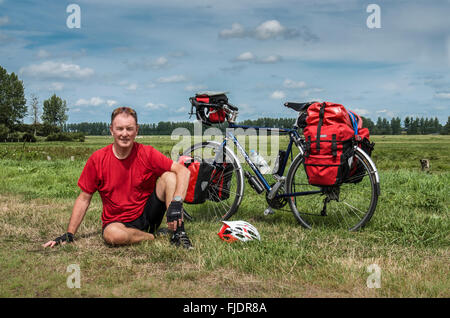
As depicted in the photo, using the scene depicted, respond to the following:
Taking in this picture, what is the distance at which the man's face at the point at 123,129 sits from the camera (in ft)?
15.4

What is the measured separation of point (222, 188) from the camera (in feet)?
21.4

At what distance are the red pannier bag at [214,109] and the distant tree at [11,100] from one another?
86676mm

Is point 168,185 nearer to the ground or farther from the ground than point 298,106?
nearer to the ground

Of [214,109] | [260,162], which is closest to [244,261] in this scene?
[260,162]

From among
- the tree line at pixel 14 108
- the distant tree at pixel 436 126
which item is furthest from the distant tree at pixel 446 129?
the tree line at pixel 14 108

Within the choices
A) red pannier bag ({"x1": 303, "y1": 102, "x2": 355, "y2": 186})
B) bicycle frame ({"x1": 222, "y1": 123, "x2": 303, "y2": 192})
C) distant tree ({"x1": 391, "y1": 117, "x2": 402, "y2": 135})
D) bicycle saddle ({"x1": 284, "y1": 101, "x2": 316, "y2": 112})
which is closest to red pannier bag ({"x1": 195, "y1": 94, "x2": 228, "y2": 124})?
bicycle frame ({"x1": 222, "y1": 123, "x2": 303, "y2": 192})

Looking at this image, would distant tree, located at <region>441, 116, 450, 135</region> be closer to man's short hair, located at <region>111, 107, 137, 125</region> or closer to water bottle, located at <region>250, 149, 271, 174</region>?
water bottle, located at <region>250, 149, 271, 174</region>

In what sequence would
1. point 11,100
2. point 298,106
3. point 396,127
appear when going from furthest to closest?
1. point 396,127
2. point 11,100
3. point 298,106

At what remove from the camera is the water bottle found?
6277 mm

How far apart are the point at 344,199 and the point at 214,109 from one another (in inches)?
93.0

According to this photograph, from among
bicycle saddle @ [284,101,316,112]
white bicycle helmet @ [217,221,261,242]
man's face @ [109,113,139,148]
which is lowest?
white bicycle helmet @ [217,221,261,242]

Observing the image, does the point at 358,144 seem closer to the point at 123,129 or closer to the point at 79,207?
the point at 123,129

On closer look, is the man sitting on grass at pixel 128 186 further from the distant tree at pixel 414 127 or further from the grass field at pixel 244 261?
the distant tree at pixel 414 127

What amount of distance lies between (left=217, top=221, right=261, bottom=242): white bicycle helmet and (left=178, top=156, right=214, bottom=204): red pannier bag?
0.93m
